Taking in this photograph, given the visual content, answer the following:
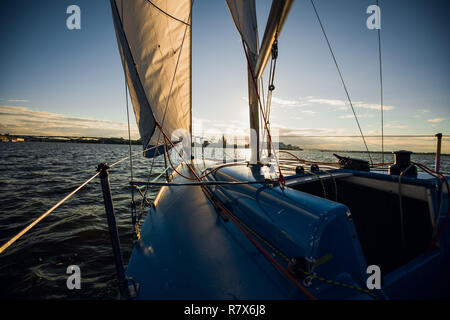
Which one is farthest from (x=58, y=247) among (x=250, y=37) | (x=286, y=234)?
(x=250, y=37)

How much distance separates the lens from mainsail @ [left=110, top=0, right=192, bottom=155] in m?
3.57

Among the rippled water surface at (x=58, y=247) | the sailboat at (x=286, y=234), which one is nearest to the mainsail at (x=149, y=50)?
the sailboat at (x=286, y=234)

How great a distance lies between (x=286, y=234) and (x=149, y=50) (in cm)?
470

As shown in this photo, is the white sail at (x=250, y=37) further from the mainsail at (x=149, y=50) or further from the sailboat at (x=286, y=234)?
the mainsail at (x=149, y=50)

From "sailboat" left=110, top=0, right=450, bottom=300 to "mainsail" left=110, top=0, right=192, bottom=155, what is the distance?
0.06m

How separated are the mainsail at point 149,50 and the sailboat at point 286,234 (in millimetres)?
57

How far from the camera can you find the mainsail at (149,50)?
3.57 m

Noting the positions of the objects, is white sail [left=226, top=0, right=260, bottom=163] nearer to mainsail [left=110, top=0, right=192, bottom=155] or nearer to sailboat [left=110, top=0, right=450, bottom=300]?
sailboat [left=110, top=0, right=450, bottom=300]

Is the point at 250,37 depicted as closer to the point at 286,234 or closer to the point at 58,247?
the point at 286,234

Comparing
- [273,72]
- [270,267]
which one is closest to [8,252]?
[270,267]

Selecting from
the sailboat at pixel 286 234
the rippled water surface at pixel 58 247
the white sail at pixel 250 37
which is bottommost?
the rippled water surface at pixel 58 247

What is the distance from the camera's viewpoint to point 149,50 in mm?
4195

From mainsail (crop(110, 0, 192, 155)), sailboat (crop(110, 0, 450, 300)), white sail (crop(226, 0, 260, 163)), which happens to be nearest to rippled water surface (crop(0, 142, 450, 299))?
sailboat (crop(110, 0, 450, 300))
